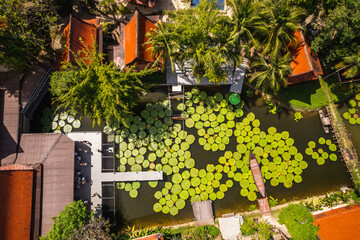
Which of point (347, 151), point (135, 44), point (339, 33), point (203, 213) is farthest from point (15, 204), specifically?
point (347, 151)

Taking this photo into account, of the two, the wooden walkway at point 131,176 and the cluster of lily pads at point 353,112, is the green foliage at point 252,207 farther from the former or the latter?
the cluster of lily pads at point 353,112

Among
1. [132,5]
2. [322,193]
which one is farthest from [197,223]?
[132,5]

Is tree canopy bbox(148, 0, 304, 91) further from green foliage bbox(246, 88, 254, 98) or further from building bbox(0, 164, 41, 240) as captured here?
building bbox(0, 164, 41, 240)

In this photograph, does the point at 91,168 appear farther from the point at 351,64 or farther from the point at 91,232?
the point at 351,64

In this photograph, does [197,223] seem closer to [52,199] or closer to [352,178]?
[52,199]

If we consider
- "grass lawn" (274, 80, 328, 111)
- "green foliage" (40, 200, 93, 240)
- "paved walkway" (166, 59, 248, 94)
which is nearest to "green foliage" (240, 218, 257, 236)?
"grass lawn" (274, 80, 328, 111)
